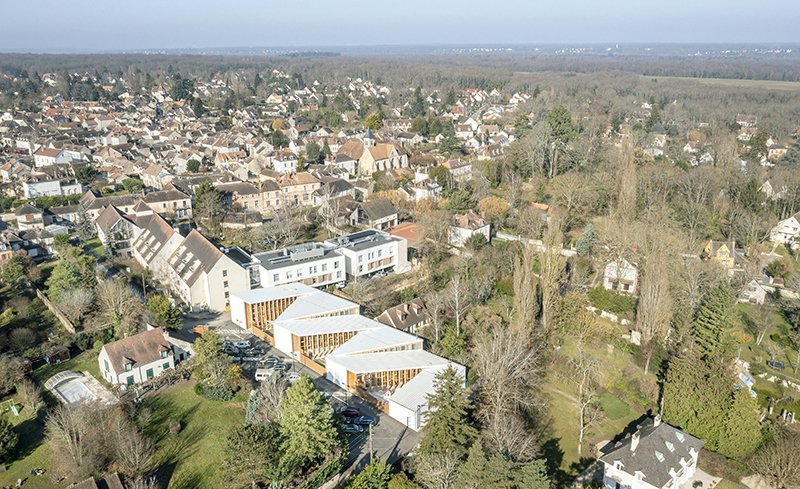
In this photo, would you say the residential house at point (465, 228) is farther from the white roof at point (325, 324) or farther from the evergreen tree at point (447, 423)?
the evergreen tree at point (447, 423)

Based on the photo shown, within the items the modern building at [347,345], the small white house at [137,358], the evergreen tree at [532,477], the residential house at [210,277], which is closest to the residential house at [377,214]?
the residential house at [210,277]

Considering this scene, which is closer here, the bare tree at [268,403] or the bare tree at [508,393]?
the bare tree at [508,393]

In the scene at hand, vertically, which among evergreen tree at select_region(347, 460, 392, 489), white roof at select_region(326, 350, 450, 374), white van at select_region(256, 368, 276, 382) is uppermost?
white roof at select_region(326, 350, 450, 374)

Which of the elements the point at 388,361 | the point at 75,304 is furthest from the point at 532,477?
the point at 75,304

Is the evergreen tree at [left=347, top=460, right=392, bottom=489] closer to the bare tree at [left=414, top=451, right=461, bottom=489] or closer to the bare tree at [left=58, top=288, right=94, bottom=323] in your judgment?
the bare tree at [left=414, top=451, right=461, bottom=489]

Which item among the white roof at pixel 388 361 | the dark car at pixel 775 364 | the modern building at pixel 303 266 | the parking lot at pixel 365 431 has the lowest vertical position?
the dark car at pixel 775 364

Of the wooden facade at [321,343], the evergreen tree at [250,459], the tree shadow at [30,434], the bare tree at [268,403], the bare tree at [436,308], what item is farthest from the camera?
the bare tree at [436,308]

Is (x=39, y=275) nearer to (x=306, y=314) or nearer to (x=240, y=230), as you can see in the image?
(x=240, y=230)

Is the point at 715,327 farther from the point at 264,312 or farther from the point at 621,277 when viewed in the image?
the point at 264,312

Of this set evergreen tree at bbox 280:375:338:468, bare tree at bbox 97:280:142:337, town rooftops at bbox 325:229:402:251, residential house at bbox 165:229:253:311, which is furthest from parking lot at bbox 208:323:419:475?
town rooftops at bbox 325:229:402:251
